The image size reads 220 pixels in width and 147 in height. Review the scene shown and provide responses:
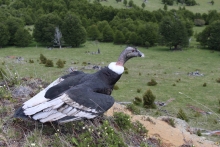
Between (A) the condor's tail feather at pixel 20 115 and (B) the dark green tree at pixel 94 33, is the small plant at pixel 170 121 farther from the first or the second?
(B) the dark green tree at pixel 94 33

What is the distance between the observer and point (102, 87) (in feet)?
18.0

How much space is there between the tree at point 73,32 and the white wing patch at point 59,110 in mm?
40661

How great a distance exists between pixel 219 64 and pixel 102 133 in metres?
32.0

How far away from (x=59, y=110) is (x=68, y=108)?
0.16 meters

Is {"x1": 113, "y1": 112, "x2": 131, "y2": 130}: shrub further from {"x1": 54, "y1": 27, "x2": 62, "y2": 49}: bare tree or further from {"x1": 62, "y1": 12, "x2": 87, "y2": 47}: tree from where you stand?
{"x1": 62, "y1": 12, "x2": 87, "y2": 47}: tree

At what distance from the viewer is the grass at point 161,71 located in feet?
55.1

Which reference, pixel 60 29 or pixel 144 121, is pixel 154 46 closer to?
pixel 60 29

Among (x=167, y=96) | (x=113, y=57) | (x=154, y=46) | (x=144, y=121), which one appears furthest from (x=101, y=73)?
(x=154, y=46)

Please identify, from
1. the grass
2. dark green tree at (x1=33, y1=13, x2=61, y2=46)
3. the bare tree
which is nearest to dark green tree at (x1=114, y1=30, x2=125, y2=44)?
the grass

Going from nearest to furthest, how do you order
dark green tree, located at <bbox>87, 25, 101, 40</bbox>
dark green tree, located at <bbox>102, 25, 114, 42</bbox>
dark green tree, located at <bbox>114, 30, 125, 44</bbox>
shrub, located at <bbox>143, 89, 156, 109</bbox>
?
1. shrub, located at <bbox>143, 89, 156, 109</bbox>
2. dark green tree, located at <bbox>114, 30, 125, 44</bbox>
3. dark green tree, located at <bbox>102, 25, 114, 42</bbox>
4. dark green tree, located at <bbox>87, 25, 101, 40</bbox>

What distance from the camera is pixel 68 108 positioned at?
4727 mm

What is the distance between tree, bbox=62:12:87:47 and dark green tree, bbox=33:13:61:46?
2.05 meters

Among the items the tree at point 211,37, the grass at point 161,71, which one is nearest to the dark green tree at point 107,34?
the grass at point 161,71

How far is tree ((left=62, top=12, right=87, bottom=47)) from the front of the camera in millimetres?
45031
